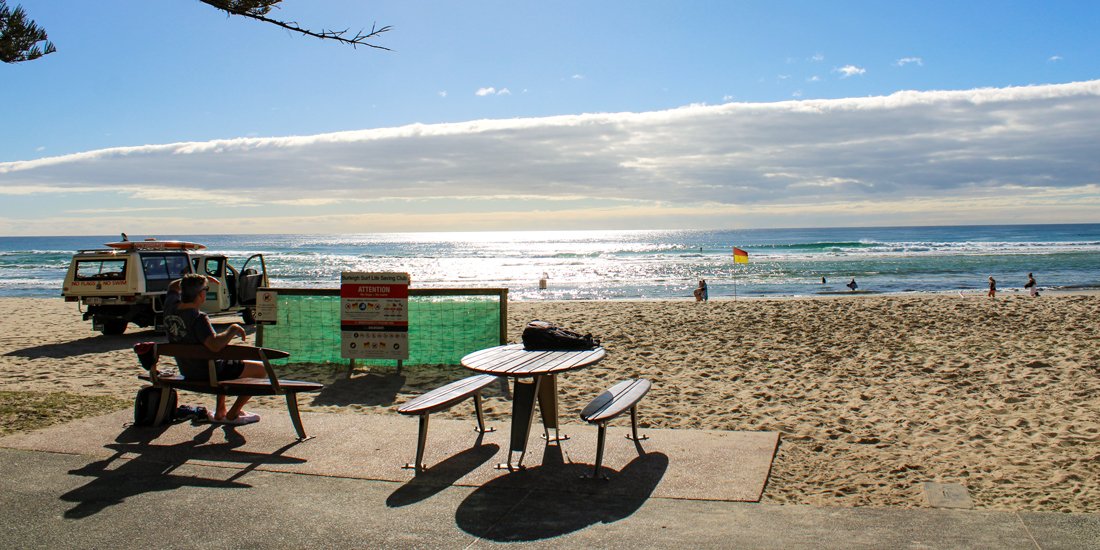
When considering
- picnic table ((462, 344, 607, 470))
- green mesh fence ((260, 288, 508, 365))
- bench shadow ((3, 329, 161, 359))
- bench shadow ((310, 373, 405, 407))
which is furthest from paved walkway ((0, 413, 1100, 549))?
bench shadow ((3, 329, 161, 359))

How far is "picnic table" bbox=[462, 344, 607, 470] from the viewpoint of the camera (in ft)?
16.6

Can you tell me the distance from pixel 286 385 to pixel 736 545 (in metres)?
3.45

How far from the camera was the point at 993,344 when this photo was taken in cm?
1033

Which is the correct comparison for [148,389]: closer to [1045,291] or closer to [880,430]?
[880,430]

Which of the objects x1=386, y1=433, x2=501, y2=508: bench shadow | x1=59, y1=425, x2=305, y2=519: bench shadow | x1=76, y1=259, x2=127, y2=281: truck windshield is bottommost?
x1=386, y1=433, x2=501, y2=508: bench shadow

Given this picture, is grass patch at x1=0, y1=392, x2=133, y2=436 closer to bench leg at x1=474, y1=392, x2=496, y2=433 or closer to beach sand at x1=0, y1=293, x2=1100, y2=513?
beach sand at x1=0, y1=293, x2=1100, y2=513

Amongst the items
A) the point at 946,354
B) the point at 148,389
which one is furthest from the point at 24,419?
the point at 946,354

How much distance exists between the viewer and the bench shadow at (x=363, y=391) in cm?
768

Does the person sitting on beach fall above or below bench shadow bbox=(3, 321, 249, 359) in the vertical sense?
above

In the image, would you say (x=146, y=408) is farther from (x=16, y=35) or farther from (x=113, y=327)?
(x=113, y=327)

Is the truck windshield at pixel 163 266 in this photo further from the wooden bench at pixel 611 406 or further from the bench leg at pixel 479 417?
the wooden bench at pixel 611 406

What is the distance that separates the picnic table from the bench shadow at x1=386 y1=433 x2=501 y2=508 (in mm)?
214

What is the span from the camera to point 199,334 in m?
5.78

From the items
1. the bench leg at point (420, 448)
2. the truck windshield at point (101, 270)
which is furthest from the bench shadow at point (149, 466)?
the truck windshield at point (101, 270)
